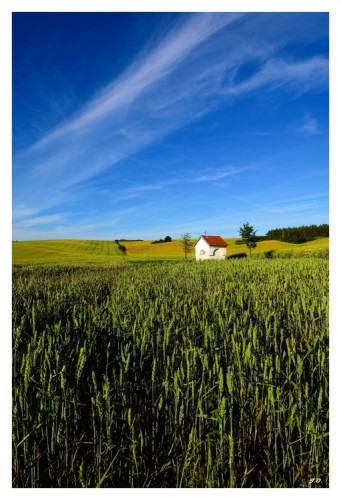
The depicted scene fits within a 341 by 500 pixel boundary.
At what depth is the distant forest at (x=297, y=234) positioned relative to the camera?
38.1 metres

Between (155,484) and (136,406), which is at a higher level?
(136,406)

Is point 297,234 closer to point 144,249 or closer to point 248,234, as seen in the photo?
point 248,234

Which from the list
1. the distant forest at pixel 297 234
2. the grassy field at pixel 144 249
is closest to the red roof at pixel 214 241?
the grassy field at pixel 144 249

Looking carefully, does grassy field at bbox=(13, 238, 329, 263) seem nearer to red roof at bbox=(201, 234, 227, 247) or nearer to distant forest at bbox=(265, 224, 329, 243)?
distant forest at bbox=(265, 224, 329, 243)

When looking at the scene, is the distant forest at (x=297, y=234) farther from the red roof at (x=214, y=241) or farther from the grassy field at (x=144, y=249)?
the red roof at (x=214, y=241)

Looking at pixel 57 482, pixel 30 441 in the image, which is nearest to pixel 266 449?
pixel 57 482

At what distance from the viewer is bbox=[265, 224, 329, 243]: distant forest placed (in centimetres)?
3812

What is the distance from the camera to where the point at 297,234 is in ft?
136

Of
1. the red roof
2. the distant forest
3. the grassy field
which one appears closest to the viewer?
the grassy field

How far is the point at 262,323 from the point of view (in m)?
3.38

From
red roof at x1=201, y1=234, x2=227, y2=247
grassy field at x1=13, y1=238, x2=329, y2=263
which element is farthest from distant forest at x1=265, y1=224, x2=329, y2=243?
red roof at x1=201, y1=234, x2=227, y2=247
